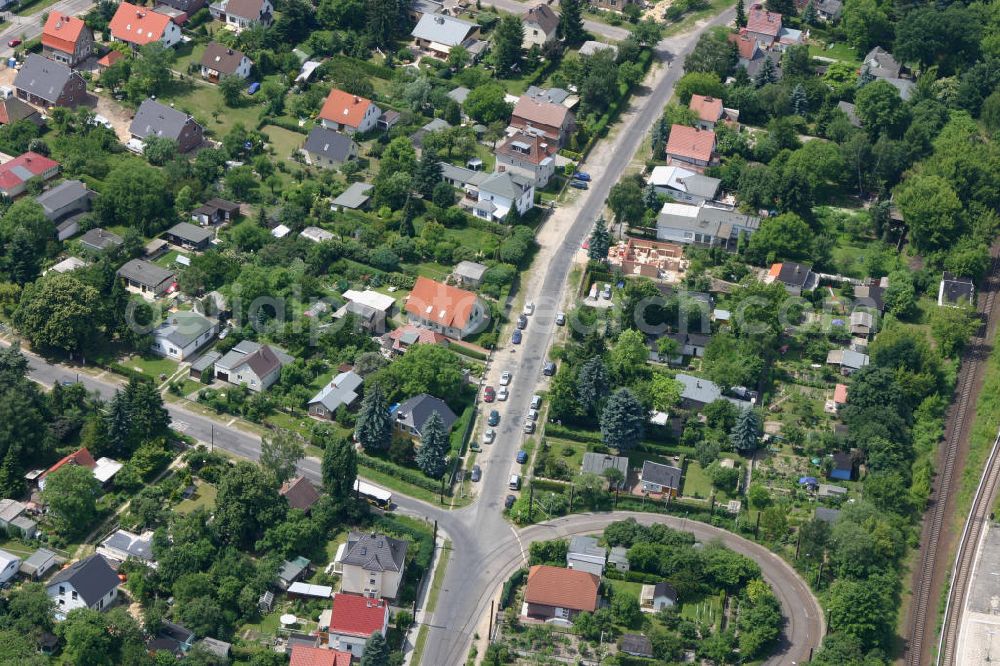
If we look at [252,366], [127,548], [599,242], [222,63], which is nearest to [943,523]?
[599,242]

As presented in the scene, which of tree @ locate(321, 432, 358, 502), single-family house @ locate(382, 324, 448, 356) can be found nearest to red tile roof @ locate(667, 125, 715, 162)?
single-family house @ locate(382, 324, 448, 356)

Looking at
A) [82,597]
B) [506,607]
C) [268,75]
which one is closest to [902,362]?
[506,607]

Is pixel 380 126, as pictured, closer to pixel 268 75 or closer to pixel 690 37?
pixel 268 75

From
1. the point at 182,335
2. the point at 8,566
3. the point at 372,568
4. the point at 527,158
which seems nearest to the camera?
the point at 8,566

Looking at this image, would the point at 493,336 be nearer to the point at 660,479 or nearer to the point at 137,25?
the point at 660,479

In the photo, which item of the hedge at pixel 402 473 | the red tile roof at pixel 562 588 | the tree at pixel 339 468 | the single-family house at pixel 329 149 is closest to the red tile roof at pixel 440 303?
the hedge at pixel 402 473

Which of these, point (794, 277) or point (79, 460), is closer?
point (79, 460)

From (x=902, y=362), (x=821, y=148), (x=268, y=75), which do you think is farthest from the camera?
(x=268, y=75)

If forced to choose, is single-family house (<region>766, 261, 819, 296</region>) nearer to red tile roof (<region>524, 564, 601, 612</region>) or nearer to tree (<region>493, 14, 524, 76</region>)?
red tile roof (<region>524, 564, 601, 612</region>)
